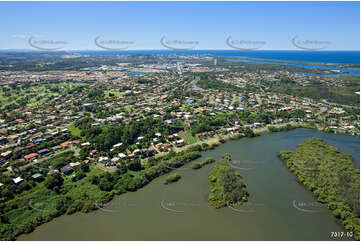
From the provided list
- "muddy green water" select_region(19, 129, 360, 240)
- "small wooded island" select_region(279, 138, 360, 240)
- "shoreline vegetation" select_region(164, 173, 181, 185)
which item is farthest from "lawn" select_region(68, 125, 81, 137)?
"small wooded island" select_region(279, 138, 360, 240)

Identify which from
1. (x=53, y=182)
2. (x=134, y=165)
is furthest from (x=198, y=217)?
(x=53, y=182)

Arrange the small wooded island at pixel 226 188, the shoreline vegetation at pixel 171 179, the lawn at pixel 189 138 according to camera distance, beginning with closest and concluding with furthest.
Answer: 1. the small wooded island at pixel 226 188
2. the shoreline vegetation at pixel 171 179
3. the lawn at pixel 189 138

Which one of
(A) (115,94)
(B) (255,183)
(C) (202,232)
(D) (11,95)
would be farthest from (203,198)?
(D) (11,95)

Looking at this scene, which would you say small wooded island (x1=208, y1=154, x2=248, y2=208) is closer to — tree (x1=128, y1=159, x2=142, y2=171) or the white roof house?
tree (x1=128, y1=159, x2=142, y2=171)

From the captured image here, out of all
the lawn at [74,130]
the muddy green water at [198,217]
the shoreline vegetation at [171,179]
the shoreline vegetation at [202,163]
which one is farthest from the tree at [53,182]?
the shoreline vegetation at [202,163]

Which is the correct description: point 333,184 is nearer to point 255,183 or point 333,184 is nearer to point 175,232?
point 255,183

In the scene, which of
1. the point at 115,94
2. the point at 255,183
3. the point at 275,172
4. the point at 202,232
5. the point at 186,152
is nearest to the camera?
Result: the point at 202,232

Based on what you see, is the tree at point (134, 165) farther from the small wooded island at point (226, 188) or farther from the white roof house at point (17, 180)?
the white roof house at point (17, 180)
